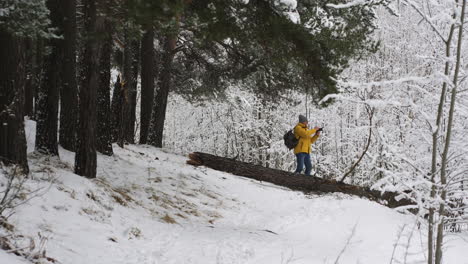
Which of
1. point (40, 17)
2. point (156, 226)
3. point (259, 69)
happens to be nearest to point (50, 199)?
point (156, 226)

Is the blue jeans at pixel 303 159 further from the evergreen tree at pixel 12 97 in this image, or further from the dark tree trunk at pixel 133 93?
the evergreen tree at pixel 12 97

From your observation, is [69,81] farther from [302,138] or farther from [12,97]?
[302,138]

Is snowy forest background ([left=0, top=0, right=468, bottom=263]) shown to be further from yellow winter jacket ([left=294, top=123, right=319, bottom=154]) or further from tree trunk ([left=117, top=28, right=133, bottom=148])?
yellow winter jacket ([left=294, top=123, right=319, bottom=154])

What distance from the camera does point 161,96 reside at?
14.2 m

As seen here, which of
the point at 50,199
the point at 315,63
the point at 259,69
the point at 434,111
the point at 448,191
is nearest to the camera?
the point at 448,191

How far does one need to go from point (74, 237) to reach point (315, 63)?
471 cm

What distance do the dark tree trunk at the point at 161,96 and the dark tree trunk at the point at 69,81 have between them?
222 inches

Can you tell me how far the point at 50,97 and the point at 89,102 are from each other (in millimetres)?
1114

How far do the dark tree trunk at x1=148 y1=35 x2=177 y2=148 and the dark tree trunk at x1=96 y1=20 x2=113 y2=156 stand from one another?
4768 millimetres

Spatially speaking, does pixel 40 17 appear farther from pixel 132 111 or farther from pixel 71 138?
pixel 132 111

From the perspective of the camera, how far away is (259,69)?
35.6 ft

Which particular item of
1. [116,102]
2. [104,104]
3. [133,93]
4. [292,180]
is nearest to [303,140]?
[292,180]

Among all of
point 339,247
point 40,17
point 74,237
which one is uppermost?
point 40,17

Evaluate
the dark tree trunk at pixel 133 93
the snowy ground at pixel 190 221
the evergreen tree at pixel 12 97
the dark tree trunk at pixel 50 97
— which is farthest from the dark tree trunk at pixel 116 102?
the evergreen tree at pixel 12 97
